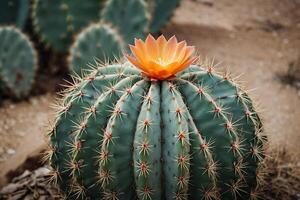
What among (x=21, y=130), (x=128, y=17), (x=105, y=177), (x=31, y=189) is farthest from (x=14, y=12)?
(x=105, y=177)

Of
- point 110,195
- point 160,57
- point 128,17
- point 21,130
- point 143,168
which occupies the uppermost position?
point 160,57

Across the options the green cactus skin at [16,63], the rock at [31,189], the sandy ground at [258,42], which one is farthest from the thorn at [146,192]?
the green cactus skin at [16,63]

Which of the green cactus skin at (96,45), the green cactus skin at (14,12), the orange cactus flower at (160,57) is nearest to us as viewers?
the orange cactus flower at (160,57)

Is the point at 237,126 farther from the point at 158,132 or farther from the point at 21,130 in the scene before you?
the point at 21,130

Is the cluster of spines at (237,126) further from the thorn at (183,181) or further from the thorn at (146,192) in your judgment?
the thorn at (146,192)

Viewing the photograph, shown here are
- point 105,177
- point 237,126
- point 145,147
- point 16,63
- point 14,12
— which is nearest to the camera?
point 145,147

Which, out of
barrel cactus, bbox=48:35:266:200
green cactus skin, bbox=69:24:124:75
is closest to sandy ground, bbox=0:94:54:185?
green cactus skin, bbox=69:24:124:75
